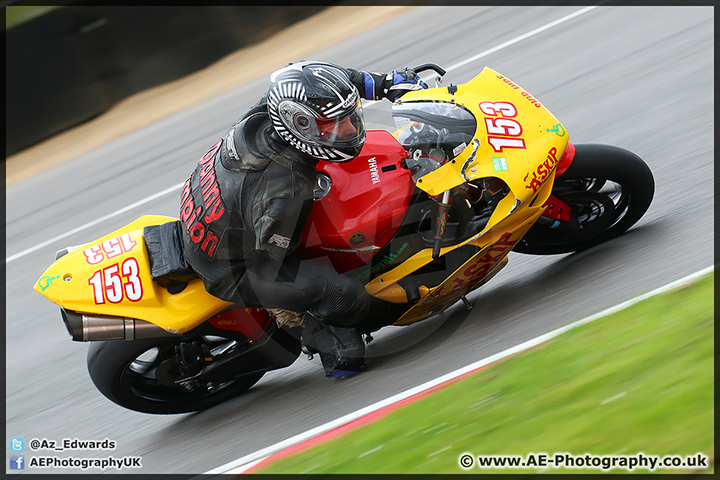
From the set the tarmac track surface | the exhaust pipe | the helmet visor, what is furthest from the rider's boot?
the helmet visor

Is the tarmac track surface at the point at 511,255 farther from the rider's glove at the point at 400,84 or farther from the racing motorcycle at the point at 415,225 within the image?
the racing motorcycle at the point at 415,225

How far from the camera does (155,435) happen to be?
4.57 m

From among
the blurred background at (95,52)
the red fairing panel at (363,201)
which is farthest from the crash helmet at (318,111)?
the blurred background at (95,52)

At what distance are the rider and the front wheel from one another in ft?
3.33

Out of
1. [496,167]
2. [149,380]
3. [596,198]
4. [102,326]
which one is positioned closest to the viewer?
[496,167]

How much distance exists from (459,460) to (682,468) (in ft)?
2.95

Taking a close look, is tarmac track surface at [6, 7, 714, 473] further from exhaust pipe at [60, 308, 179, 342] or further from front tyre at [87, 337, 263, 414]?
exhaust pipe at [60, 308, 179, 342]

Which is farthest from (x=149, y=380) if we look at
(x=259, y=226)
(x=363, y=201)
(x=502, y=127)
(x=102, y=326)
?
(x=502, y=127)

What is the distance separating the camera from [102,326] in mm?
3947

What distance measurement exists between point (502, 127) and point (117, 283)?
2.28 m

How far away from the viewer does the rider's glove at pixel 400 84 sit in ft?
13.3

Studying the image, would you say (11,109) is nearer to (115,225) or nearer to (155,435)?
(115,225)

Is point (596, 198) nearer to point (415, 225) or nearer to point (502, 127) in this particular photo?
point (502, 127)

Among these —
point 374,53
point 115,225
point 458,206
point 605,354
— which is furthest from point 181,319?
point 374,53
